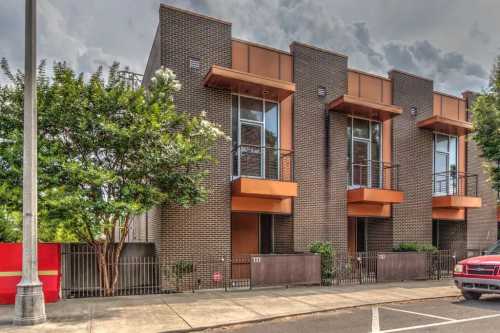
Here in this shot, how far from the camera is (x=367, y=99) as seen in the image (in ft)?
54.9

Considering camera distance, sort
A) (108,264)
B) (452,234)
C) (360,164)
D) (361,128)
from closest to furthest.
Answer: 1. (108,264)
2. (360,164)
3. (361,128)
4. (452,234)

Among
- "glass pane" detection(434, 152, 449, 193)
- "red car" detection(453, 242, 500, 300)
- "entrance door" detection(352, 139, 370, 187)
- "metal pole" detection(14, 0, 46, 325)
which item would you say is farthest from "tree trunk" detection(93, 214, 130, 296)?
"glass pane" detection(434, 152, 449, 193)

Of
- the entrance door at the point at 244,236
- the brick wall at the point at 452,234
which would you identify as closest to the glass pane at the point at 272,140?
→ the entrance door at the point at 244,236

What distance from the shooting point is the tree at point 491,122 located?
1606 centimetres

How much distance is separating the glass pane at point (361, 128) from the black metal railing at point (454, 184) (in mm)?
4282

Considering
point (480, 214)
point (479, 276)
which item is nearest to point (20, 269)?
point (479, 276)

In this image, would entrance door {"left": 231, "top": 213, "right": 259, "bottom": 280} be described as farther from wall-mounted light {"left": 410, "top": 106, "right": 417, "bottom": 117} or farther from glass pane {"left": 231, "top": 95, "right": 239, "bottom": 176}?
wall-mounted light {"left": 410, "top": 106, "right": 417, "bottom": 117}

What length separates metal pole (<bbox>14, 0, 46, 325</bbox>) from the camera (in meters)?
8.22

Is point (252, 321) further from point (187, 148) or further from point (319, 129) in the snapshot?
point (319, 129)

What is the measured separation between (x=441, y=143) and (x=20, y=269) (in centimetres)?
1733

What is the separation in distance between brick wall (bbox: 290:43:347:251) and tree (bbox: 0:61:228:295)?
498 centimetres

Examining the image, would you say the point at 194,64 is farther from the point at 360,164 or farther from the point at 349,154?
the point at 360,164

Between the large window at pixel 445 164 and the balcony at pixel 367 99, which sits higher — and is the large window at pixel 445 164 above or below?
below

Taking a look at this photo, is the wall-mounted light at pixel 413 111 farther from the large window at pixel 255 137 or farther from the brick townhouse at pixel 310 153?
the large window at pixel 255 137
